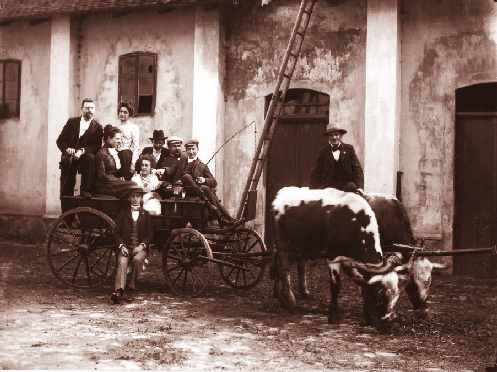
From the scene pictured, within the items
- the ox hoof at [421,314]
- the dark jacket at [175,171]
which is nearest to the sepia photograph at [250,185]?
the ox hoof at [421,314]

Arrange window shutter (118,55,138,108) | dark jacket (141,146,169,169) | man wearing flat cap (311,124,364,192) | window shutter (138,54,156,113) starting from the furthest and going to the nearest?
window shutter (118,55,138,108)
window shutter (138,54,156,113)
dark jacket (141,146,169,169)
man wearing flat cap (311,124,364,192)

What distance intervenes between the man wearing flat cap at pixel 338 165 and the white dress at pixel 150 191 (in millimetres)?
2225

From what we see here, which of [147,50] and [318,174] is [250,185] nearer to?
[318,174]

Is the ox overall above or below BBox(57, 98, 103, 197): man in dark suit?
below

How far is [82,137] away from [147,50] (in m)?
4.85

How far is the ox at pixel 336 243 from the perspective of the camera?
688 cm

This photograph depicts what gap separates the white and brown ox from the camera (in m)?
6.88

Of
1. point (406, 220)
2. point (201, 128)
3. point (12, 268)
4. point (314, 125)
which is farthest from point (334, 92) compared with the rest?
point (12, 268)

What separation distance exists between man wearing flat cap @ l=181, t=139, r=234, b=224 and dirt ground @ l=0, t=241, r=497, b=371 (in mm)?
1089

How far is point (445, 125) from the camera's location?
11930 millimetres

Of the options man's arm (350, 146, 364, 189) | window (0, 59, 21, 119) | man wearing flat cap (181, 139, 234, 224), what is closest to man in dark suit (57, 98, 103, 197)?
man wearing flat cap (181, 139, 234, 224)

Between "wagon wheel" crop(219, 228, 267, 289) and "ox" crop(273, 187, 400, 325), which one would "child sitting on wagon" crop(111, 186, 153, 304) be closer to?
"wagon wheel" crop(219, 228, 267, 289)

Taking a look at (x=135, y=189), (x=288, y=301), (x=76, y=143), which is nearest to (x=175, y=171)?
(x=76, y=143)

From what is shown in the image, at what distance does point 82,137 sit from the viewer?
1009 centimetres
